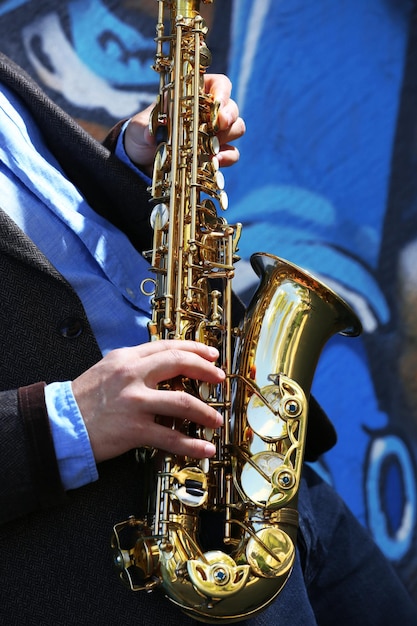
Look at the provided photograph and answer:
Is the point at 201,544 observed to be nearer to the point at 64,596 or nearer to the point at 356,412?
the point at 64,596

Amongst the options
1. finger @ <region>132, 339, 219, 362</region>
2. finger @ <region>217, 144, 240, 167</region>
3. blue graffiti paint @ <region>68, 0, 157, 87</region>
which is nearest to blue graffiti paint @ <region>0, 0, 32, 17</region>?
blue graffiti paint @ <region>68, 0, 157, 87</region>

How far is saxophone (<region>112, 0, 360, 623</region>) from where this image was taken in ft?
5.40

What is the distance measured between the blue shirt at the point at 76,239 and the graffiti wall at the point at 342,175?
49.1 inches

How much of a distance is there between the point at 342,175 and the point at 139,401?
2139 mm

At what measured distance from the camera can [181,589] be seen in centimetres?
161

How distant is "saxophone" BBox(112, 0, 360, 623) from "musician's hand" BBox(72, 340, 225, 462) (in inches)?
2.8

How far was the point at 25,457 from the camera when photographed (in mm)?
1574

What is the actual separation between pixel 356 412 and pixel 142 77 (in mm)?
1614

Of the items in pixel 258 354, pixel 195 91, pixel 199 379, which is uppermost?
pixel 195 91

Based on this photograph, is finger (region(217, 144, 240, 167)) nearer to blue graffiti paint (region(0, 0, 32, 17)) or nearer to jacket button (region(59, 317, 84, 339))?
jacket button (region(59, 317, 84, 339))

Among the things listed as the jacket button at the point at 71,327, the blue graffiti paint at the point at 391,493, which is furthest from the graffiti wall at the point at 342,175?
the jacket button at the point at 71,327

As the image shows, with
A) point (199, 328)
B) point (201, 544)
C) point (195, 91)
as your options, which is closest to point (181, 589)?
point (201, 544)

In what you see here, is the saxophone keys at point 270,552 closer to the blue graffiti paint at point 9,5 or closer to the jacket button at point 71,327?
the jacket button at point 71,327

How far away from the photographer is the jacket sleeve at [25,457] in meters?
1.57
